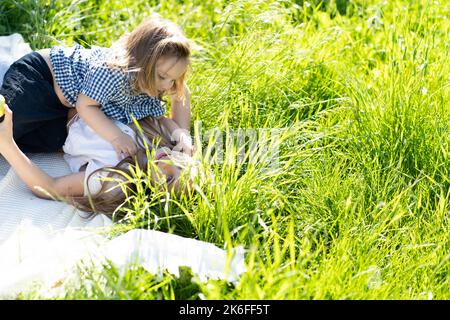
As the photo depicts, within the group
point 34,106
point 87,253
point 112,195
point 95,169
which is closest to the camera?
point 87,253

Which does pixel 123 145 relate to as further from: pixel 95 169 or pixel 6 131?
pixel 6 131

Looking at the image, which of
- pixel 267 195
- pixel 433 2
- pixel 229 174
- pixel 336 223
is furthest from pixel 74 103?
pixel 433 2

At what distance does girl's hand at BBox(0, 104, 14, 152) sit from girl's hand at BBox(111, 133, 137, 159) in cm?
41

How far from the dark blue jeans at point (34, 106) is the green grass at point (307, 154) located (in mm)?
562

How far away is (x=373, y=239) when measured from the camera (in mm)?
2705

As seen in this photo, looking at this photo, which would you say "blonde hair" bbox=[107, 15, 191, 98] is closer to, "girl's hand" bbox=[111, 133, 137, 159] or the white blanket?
"girl's hand" bbox=[111, 133, 137, 159]

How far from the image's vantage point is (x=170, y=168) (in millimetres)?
3107

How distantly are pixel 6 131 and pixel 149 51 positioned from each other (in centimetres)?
66

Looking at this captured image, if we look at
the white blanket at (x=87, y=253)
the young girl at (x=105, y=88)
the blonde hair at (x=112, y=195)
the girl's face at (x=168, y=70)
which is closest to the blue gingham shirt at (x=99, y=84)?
the young girl at (x=105, y=88)

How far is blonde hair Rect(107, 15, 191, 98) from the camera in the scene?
317cm

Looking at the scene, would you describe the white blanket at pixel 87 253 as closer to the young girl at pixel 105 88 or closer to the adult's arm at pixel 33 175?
the adult's arm at pixel 33 175

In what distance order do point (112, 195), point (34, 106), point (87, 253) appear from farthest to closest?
point (34, 106) → point (112, 195) → point (87, 253)

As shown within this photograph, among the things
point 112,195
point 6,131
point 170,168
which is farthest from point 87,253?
point 6,131

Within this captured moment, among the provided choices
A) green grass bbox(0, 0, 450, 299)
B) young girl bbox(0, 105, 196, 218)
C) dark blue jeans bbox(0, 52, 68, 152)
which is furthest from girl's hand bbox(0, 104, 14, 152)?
green grass bbox(0, 0, 450, 299)
